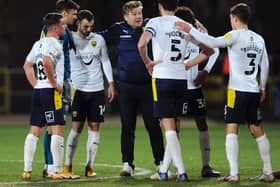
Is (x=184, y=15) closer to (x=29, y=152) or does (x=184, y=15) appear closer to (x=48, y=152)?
(x=48, y=152)

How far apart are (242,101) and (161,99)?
3.32 ft

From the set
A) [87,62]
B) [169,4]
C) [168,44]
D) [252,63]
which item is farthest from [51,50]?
[252,63]

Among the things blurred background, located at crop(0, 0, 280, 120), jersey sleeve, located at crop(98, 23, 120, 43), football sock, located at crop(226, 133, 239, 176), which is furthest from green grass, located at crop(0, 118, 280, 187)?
blurred background, located at crop(0, 0, 280, 120)

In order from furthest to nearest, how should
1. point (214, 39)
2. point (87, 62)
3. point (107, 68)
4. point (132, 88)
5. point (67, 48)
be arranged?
point (107, 68) → point (87, 62) → point (132, 88) → point (67, 48) → point (214, 39)

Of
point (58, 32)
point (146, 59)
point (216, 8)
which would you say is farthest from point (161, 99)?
point (216, 8)

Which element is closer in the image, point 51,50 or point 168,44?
point 168,44

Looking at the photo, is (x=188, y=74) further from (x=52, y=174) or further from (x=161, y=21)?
(x=52, y=174)

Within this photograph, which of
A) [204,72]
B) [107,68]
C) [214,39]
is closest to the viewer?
[214,39]

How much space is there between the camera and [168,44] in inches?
466

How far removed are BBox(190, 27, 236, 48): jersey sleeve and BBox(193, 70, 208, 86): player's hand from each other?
0.95 metres

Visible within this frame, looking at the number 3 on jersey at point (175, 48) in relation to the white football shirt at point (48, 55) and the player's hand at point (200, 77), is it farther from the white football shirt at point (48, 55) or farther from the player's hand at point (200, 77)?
the white football shirt at point (48, 55)

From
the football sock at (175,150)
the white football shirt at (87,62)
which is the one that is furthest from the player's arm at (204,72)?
the white football shirt at (87,62)

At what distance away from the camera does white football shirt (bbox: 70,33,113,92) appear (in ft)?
42.7

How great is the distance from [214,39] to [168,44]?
0.58 meters
